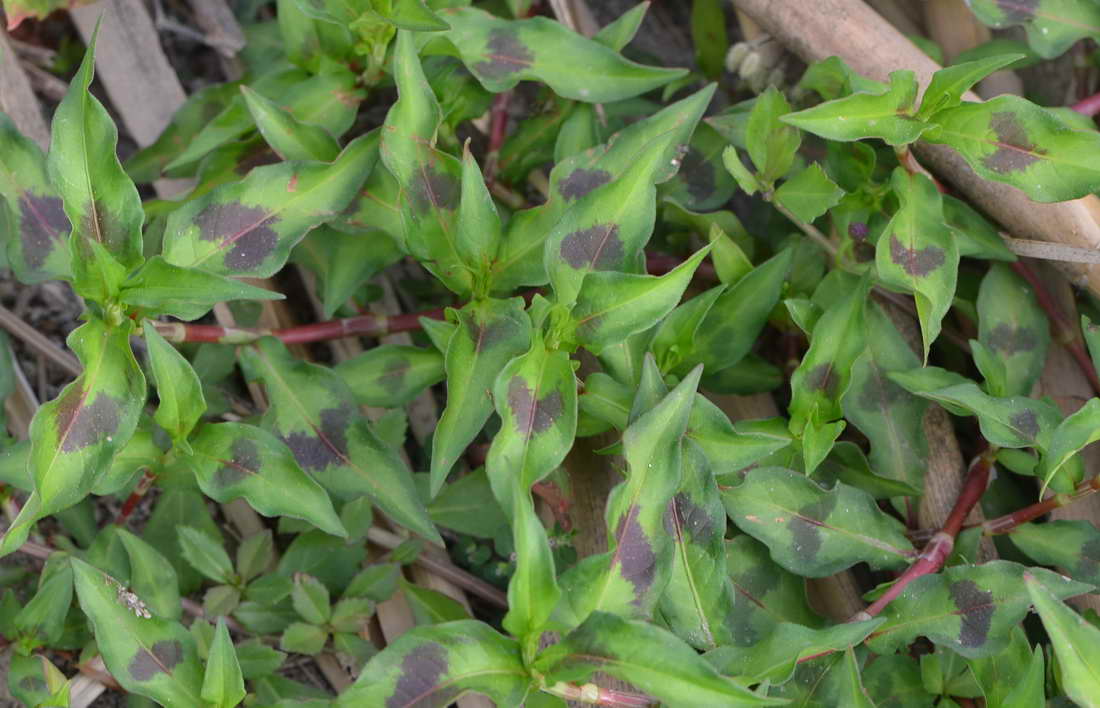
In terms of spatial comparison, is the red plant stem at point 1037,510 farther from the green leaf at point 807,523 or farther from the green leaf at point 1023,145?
the green leaf at point 1023,145

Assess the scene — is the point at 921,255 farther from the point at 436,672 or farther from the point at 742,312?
the point at 436,672

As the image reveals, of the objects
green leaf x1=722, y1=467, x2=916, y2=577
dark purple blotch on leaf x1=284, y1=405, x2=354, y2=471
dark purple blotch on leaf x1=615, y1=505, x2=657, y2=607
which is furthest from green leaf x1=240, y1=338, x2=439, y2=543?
green leaf x1=722, y1=467, x2=916, y2=577

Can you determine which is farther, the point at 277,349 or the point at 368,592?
the point at 368,592

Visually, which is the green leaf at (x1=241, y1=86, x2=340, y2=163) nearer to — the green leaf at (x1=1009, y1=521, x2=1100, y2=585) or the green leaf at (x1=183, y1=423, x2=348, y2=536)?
the green leaf at (x1=183, y1=423, x2=348, y2=536)

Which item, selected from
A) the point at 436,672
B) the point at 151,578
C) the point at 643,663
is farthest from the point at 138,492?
the point at 643,663

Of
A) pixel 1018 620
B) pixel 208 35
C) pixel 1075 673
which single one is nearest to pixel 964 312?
pixel 1018 620

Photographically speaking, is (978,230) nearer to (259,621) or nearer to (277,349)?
(277,349)
